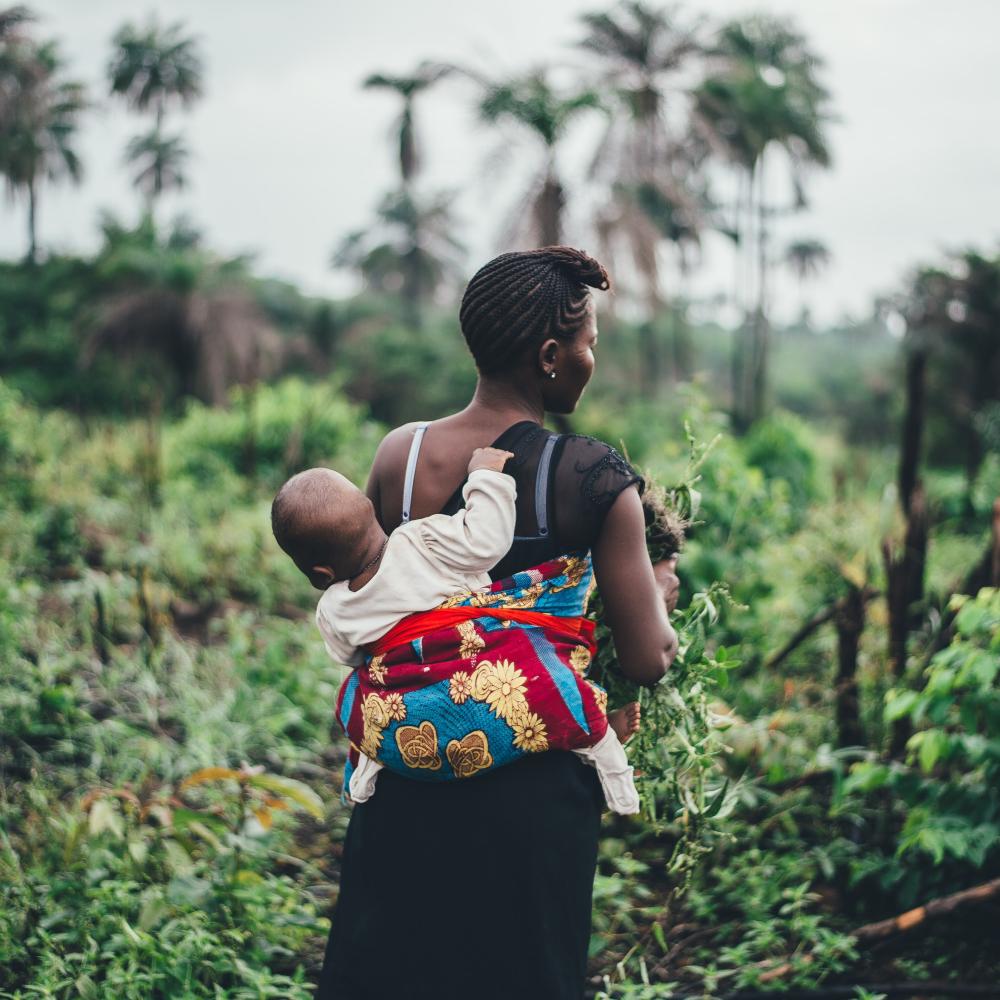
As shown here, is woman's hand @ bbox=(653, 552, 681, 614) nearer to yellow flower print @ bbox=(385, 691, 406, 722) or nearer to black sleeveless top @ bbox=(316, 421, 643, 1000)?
black sleeveless top @ bbox=(316, 421, 643, 1000)

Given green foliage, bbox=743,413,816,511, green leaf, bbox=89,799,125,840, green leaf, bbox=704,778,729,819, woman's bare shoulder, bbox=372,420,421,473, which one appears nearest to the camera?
woman's bare shoulder, bbox=372,420,421,473

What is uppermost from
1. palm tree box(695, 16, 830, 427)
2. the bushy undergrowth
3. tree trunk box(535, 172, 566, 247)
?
palm tree box(695, 16, 830, 427)

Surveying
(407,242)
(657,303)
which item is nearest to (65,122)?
(407,242)

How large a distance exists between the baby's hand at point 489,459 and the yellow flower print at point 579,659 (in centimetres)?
35

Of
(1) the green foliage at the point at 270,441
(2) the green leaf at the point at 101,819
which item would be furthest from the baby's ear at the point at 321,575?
(1) the green foliage at the point at 270,441

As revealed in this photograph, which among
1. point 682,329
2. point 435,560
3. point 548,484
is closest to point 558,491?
point 548,484

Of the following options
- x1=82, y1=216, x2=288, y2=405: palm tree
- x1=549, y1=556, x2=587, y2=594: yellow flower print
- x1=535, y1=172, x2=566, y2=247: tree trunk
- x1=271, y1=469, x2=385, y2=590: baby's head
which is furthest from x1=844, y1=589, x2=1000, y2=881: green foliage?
x1=82, y1=216, x2=288, y2=405: palm tree

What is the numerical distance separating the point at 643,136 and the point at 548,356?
1372cm

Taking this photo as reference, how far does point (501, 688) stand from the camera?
1.58 meters

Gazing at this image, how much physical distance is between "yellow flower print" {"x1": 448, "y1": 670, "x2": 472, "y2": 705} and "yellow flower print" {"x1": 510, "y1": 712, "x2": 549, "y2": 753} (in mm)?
93

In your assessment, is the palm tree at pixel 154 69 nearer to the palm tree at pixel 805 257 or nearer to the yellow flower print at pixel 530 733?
the palm tree at pixel 805 257

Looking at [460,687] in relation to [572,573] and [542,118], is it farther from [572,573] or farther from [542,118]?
[542,118]

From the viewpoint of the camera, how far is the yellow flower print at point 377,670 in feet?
5.35

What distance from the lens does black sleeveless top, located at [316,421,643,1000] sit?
5.32 feet
